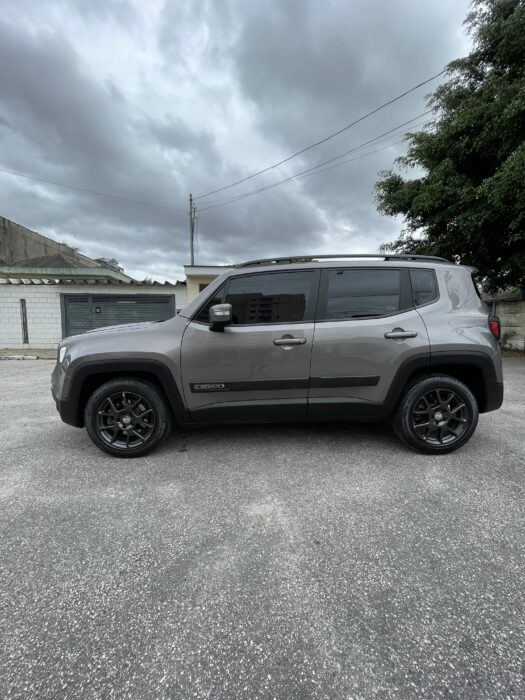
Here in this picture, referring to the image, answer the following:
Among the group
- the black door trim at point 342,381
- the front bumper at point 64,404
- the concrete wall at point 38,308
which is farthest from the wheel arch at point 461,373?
the concrete wall at point 38,308

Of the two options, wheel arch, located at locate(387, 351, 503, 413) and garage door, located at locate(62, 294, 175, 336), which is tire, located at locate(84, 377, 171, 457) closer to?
wheel arch, located at locate(387, 351, 503, 413)

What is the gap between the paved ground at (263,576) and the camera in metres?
1.19

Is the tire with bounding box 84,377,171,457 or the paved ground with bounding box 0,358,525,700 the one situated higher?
the tire with bounding box 84,377,171,457

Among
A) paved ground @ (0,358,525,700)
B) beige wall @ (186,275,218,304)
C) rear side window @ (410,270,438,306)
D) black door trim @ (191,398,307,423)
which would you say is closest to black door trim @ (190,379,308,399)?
black door trim @ (191,398,307,423)

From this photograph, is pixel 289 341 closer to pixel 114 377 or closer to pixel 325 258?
pixel 325 258

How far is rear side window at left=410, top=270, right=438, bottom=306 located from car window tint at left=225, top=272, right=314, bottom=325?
37.6 inches

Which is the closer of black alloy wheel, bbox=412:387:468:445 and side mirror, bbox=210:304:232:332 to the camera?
side mirror, bbox=210:304:232:332

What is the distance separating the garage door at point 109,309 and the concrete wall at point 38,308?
181mm

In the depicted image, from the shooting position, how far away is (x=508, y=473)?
2639mm

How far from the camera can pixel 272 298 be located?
292cm

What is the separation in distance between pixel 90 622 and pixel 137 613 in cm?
19

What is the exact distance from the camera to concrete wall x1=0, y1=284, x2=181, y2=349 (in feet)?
38.1

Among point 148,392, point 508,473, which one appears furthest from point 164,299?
point 508,473

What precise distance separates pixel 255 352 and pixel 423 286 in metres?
1.66
